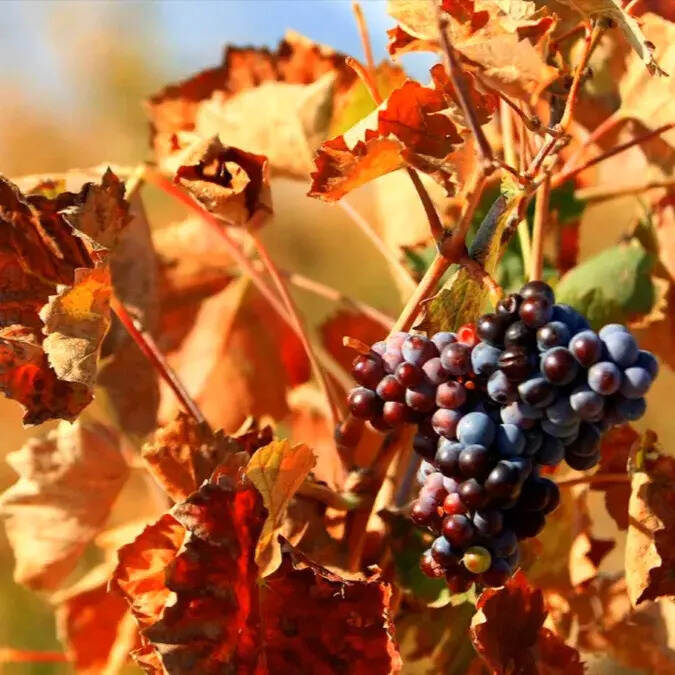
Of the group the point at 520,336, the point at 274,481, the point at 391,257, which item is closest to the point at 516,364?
the point at 520,336

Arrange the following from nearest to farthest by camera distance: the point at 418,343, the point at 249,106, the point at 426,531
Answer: the point at 418,343, the point at 426,531, the point at 249,106

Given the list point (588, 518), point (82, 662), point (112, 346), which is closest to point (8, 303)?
point (112, 346)

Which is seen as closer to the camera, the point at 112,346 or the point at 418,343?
the point at 418,343

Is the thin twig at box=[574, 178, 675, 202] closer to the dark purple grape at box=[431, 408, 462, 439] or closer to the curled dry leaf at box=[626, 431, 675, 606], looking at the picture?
the curled dry leaf at box=[626, 431, 675, 606]

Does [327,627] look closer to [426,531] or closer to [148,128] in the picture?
[426,531]

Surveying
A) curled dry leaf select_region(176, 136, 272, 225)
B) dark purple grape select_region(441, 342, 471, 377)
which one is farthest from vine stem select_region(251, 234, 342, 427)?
dark purple grape select_region(441, 342, 471, 377)
